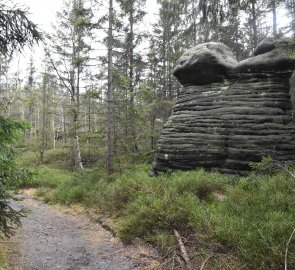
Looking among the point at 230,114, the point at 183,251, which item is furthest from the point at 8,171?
the point at 230,114

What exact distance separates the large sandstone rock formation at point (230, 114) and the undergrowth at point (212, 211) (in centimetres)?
169

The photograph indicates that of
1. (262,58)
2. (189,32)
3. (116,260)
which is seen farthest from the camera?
(189,32)

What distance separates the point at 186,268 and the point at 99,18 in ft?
40.5

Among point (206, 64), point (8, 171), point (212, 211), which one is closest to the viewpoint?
point (8, 171)

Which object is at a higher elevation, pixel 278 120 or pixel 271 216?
pixel 278 120

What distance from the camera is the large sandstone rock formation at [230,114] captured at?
1203cm

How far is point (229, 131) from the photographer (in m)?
12.7

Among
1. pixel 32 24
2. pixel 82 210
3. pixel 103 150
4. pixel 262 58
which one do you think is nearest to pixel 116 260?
pixel 82 210

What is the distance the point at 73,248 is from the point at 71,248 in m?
0.06

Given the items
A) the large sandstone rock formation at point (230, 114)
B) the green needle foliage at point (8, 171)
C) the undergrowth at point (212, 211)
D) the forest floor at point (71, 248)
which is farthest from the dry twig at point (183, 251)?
the large sandstone rock formation at point (230, 114)

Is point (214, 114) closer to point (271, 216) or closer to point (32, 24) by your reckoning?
point (271, 216)

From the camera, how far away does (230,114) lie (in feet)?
42.8

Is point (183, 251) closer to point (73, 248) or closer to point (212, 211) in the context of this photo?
point (212, 211)

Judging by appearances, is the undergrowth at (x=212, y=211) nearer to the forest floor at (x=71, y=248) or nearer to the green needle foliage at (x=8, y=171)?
the forest floor at (x=71, y=248)
